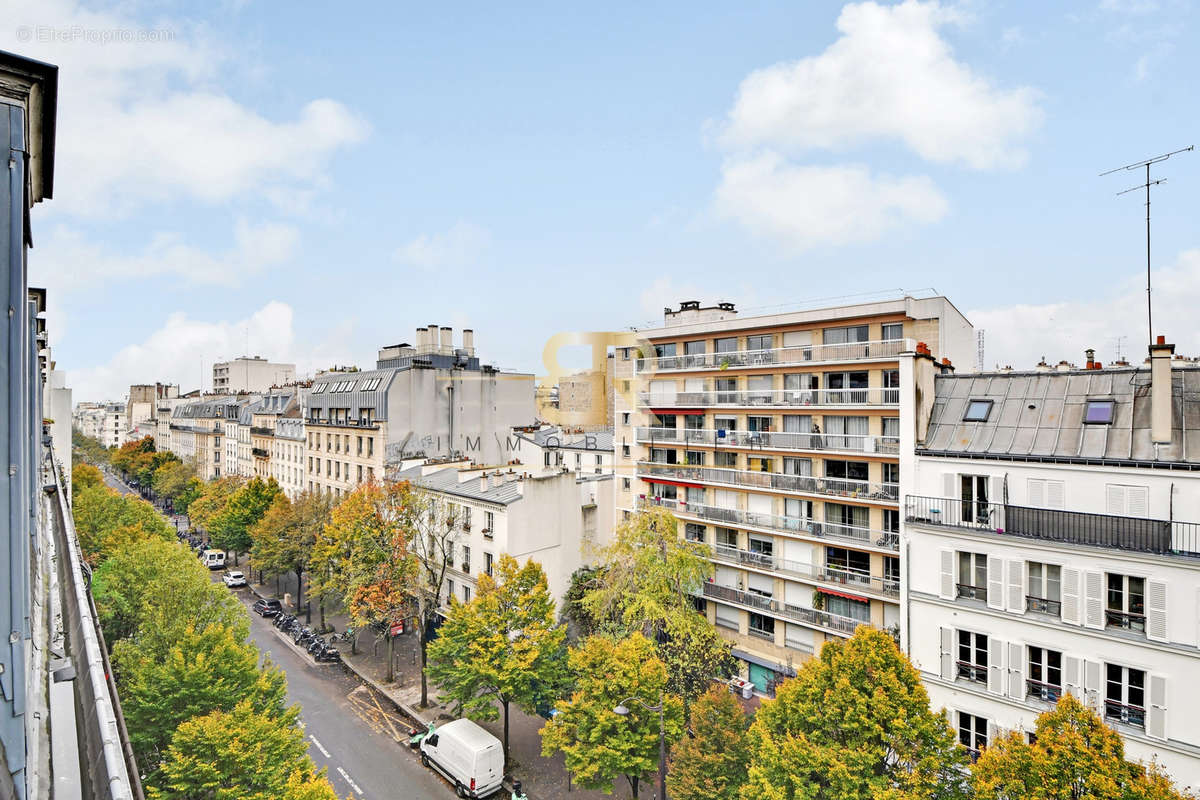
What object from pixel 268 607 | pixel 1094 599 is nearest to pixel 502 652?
pixel 1094 599

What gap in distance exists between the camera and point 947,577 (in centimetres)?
1911

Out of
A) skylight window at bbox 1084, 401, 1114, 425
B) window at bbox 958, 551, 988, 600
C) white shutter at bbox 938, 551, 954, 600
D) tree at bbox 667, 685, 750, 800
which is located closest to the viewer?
tree at bbox 667, 685, 750, 800

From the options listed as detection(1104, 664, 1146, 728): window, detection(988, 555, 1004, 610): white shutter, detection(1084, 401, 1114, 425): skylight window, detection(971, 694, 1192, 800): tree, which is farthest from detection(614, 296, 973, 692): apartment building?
detection(971, 694, 1192, 800): tree

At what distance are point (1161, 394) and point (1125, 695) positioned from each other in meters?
8.27

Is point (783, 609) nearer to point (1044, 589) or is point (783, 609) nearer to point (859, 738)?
point (1044, 589)

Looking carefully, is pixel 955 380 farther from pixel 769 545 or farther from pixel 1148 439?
pixel 769 545

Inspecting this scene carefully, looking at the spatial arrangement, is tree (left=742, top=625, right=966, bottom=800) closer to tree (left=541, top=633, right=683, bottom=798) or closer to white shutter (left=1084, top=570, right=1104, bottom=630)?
tree (left=541, top=633, right=683, bottom=798)

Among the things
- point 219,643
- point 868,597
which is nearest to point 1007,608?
point 868,597

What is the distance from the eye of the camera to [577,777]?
1923 centimetres

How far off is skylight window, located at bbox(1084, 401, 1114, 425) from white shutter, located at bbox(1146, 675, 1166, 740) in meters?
7.29

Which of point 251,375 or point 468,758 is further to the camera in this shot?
point 251,375

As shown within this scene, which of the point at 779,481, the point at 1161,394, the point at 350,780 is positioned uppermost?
the point at 1161,394

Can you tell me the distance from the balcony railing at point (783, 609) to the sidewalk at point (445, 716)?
9.49m

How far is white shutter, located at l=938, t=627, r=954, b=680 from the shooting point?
1891cm
